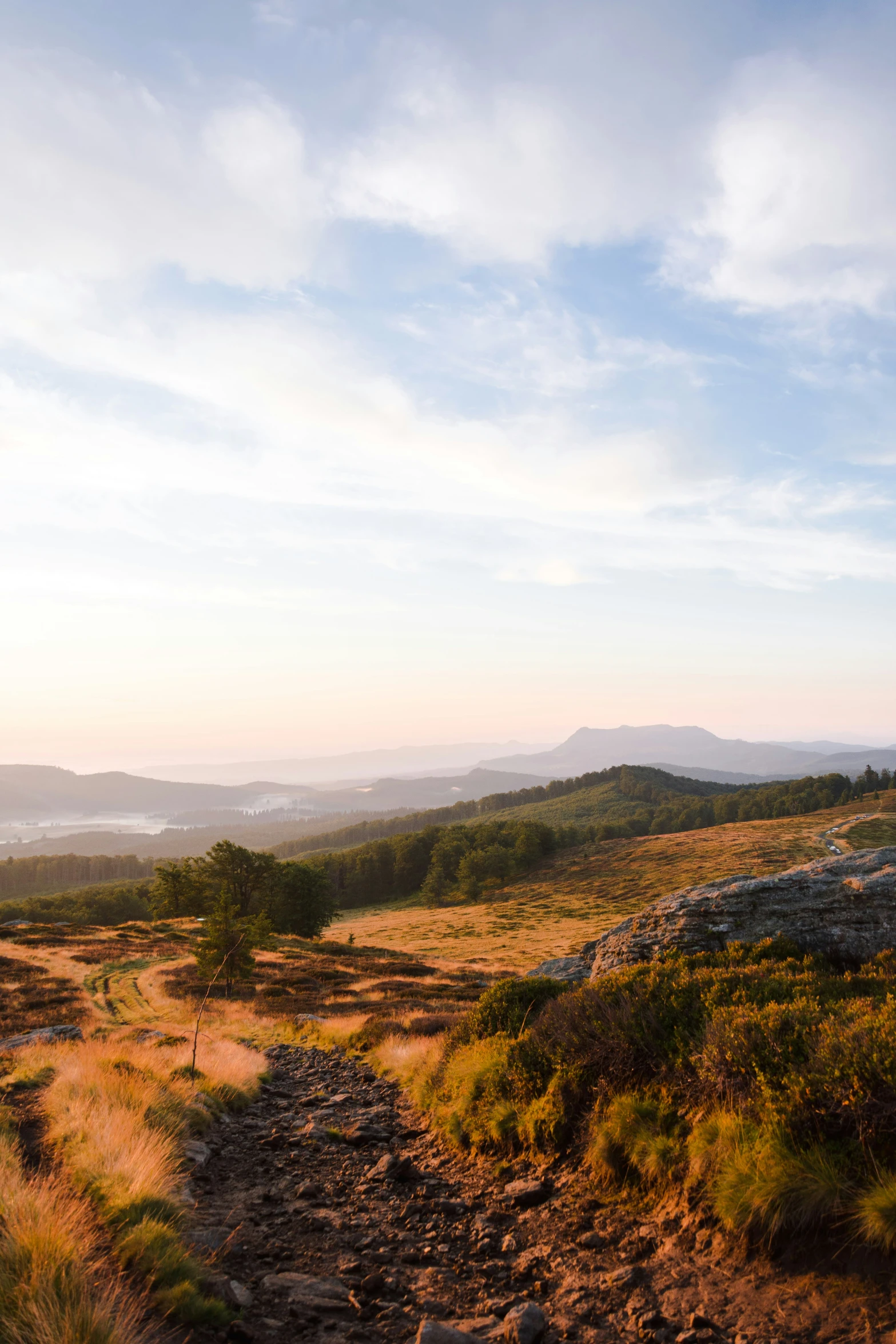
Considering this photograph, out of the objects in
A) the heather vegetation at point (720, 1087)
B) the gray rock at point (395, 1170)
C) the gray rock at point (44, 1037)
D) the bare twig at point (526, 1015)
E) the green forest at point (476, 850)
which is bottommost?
the green forest at point (476, 850)

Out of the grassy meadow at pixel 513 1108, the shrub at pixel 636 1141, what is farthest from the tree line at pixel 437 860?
the shrub at pixel 636 1141

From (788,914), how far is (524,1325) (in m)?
9.03

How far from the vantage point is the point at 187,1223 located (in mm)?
6492

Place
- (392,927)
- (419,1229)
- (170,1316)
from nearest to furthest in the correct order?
(170,1316) → (419,1229) → (392,927)

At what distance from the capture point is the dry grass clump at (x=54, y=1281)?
3.93m

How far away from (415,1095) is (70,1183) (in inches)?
276

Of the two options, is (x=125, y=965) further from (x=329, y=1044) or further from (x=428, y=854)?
(x=428, y=854)

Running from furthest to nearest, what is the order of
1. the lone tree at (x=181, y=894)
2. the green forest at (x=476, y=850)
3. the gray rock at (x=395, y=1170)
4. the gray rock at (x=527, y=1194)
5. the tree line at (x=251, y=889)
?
the green forest at (x=476, y=850)
the lone tree at (x=181, y=894)
the tree line at (x=251, y=889)
the gray rock at (x=395, y=1170)
the gray rock at (x=527, y=1194)

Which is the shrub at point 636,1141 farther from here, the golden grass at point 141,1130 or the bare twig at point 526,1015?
the golden grass at point 141,1130

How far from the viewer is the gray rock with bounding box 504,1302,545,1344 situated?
4.93 metres

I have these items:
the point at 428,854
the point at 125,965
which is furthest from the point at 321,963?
the point at 428,854

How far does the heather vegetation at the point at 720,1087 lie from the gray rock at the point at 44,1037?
37.3ft

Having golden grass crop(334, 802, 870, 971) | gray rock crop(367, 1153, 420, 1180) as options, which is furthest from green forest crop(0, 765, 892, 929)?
gray rock crop(367, 1153, 420, 1180)

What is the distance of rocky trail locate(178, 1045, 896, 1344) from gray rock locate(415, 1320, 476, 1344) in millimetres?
12
